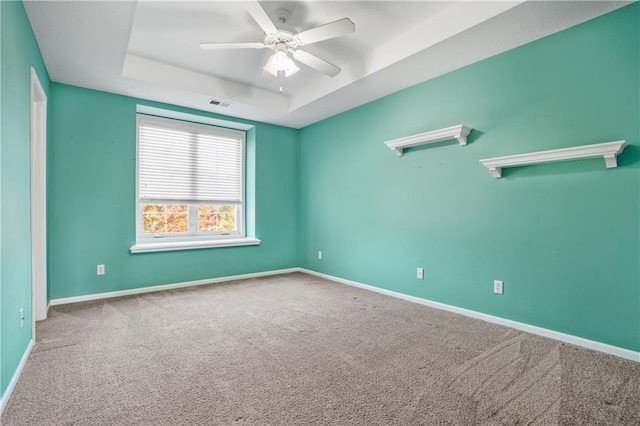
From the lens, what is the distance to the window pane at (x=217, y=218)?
475cm

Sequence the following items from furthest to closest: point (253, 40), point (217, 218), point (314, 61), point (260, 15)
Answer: point (217, 218), point (253, 40), point (314, 61), point (260, 15)

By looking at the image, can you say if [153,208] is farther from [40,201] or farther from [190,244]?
[40,201]

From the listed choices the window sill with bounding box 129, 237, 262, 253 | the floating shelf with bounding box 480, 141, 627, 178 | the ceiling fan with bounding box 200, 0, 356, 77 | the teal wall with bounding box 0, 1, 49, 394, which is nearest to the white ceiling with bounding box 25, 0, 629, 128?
the ceiling fan with bounding box 200, 0, 356, 77

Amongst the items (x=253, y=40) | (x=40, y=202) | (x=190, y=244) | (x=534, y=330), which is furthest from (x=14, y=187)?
(x=534, y=330)

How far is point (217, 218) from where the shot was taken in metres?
4.93

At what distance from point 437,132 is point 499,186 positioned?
77cm

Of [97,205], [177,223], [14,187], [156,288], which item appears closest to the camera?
[14,187]

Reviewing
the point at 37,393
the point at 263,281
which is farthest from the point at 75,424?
the point at 263,281

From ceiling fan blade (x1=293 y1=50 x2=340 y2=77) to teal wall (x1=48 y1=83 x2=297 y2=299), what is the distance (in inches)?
87.3

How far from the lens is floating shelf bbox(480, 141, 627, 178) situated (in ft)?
7.16

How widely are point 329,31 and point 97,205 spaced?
3248 millimetres

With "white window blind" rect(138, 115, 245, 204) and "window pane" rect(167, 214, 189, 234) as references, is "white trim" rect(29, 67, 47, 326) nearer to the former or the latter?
"white window blind" rect(138, 115, 245, 204)

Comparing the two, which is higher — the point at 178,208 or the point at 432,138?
the point at 432,138

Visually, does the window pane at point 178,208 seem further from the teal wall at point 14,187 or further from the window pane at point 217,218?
the teal wall at point 14,187
